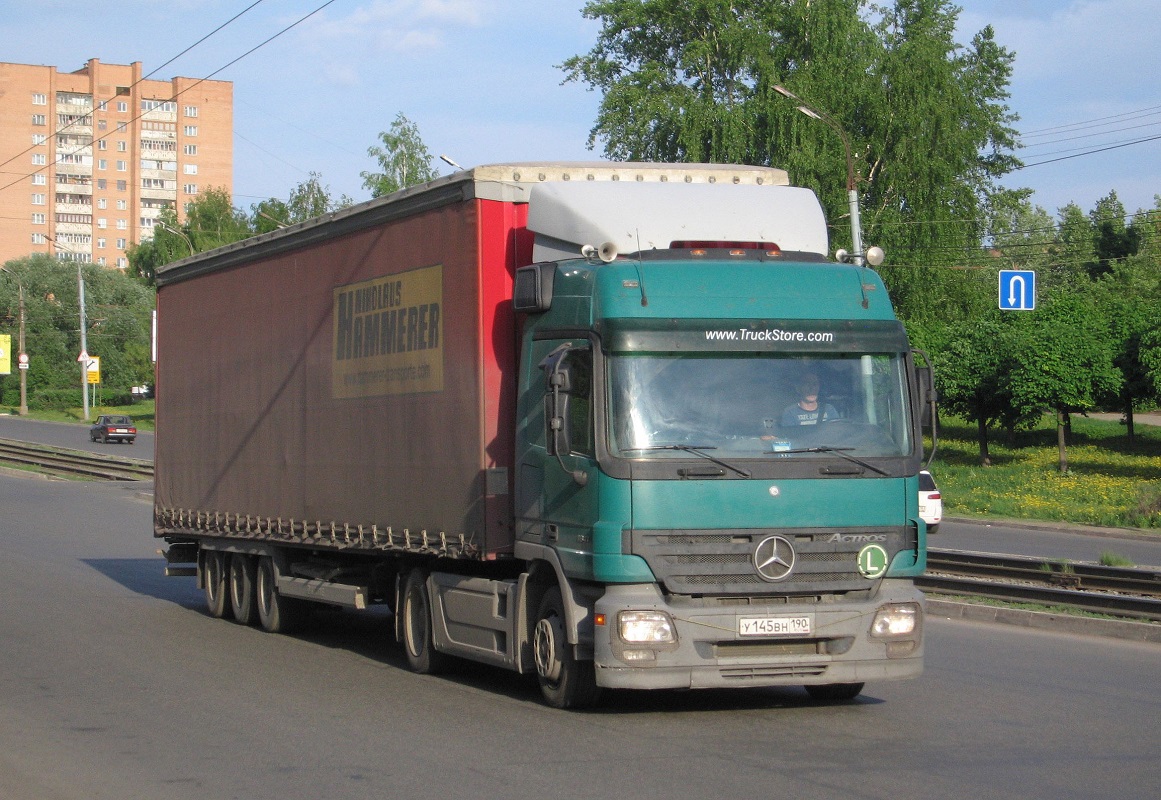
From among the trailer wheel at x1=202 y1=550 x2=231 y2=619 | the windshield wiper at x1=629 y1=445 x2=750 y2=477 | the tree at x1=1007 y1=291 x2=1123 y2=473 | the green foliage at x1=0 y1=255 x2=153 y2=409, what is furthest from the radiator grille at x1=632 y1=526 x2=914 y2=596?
the green foliage at x1=0 y1=255 x2=153 y2=409

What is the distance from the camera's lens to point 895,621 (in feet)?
28.1

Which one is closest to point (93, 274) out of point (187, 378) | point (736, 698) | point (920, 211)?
point (920, 211)

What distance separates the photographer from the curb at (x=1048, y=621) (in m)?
12.4

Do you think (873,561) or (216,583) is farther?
(216,583)

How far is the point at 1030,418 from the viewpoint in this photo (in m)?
45.3

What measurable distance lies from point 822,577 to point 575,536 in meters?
1.51

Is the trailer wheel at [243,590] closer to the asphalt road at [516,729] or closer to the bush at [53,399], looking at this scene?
the asphalt road at [516,729]

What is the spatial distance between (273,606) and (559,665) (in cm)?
580

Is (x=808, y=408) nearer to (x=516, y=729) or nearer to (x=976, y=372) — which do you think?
(x=516, y=729)

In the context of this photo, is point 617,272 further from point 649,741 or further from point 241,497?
point 241,497

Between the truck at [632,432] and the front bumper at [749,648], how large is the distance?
0.01 metres

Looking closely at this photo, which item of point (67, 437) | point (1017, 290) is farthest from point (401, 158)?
point (1017, 290)

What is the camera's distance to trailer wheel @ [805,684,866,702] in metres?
9.27

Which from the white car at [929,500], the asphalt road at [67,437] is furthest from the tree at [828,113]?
the white car at [929,500]
